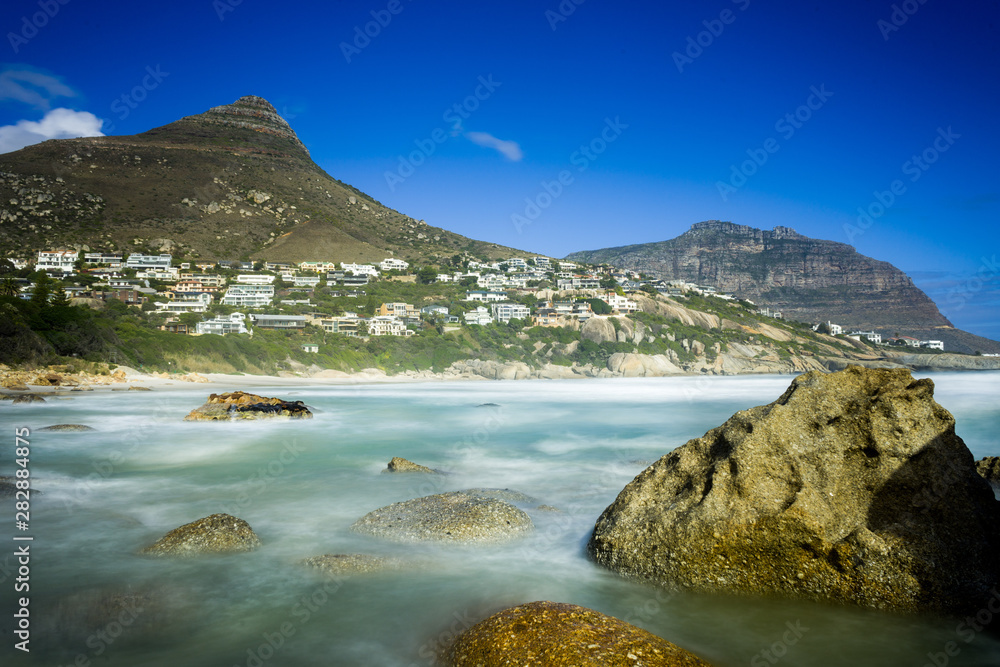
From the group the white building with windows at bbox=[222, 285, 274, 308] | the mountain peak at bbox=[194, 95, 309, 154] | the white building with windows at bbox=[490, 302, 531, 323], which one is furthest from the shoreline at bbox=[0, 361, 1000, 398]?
the mountain peak at bbox=[194, 95, 309, 154]

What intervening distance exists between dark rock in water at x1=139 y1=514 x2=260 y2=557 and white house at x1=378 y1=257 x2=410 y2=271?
11853 centimetres

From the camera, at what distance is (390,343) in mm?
81438

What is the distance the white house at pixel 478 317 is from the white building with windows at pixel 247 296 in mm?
33155

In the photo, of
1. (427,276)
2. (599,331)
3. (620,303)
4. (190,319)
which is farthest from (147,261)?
(620,303)

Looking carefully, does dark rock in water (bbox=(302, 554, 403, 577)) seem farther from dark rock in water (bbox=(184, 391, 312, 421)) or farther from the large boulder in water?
dark rock in water (bbox=(184, 391, 312, 421))

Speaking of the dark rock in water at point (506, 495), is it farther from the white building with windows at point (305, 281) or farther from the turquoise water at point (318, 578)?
the white building with windows at point (305, 281)

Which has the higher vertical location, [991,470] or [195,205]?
[195,205]

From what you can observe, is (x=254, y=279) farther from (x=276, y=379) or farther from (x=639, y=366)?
(x=639, y=366)

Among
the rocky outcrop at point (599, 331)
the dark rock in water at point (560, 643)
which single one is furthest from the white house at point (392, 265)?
the dark rock in water at point (560, 643)

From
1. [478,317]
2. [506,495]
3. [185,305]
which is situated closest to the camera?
[506,495]

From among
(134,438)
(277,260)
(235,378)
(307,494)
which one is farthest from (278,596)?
(277,260)

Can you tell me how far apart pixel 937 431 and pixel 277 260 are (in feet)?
412

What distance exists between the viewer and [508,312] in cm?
10694

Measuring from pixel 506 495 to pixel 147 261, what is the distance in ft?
358
